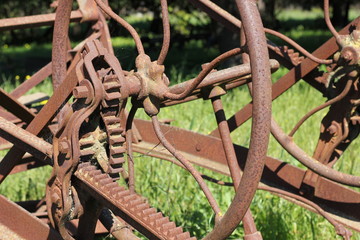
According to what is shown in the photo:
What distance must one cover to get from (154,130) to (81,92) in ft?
0.78

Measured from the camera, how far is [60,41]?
7.23 ft

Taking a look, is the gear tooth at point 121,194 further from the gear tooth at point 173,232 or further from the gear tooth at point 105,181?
the gear tooth at point 173,232

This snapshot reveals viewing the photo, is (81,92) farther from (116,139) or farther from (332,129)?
(332,129)

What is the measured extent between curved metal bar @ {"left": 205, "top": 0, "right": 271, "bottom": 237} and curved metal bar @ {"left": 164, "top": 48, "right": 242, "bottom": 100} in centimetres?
12

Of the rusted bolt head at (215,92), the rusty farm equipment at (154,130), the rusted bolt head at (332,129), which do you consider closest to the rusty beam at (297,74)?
the rusty farm equipment at (154,130)

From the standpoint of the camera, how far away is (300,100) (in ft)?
17.6

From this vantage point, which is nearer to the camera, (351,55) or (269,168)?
(351,55)

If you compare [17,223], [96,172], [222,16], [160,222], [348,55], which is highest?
[222,16]

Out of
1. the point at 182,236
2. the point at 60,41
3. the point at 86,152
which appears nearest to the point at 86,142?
the point at 86,152

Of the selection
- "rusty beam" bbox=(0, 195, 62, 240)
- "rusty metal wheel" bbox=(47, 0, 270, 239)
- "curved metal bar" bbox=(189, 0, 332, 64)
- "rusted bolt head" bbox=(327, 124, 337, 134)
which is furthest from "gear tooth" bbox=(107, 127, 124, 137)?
"rusted bolt head" bbox=(327, 124, 337, 134)

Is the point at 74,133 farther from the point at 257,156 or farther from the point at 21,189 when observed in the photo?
the point at 21,189

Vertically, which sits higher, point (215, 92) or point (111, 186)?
point (215, 92)

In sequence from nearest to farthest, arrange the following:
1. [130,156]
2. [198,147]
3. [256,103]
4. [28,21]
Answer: [256,103]
[130,156]
[198,147]
[28,21]

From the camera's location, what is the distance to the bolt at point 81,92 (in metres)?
1.69
